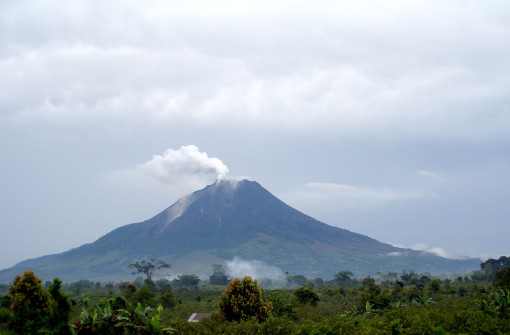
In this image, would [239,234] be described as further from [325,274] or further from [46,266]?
[46,266]

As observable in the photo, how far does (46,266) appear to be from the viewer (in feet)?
577

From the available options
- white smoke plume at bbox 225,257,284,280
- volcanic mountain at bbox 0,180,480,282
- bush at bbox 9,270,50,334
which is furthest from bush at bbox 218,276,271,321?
volcanic mountain at bbox 0,180,480,282

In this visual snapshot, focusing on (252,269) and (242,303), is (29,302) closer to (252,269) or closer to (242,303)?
A: (242,303)

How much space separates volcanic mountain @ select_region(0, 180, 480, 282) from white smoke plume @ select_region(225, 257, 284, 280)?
16.7 feet

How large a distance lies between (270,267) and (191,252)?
37570 millimetres

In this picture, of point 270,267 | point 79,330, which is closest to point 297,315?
point 79,330

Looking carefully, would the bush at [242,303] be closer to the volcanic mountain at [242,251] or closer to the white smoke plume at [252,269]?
the white smoke plume at [252,269]

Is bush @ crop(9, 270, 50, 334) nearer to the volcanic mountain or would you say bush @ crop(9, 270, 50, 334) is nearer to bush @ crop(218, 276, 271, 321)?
bush @ crop(218, 276, 271, 321)

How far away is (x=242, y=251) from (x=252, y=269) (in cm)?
2116

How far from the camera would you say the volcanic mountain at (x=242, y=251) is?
16275 centimetres

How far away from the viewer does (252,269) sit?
493 feet

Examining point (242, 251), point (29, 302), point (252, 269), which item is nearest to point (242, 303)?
point (29, 302)

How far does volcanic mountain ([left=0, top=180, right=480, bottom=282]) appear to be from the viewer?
16275 centimetres

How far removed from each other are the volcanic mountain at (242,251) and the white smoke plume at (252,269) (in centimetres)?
510
